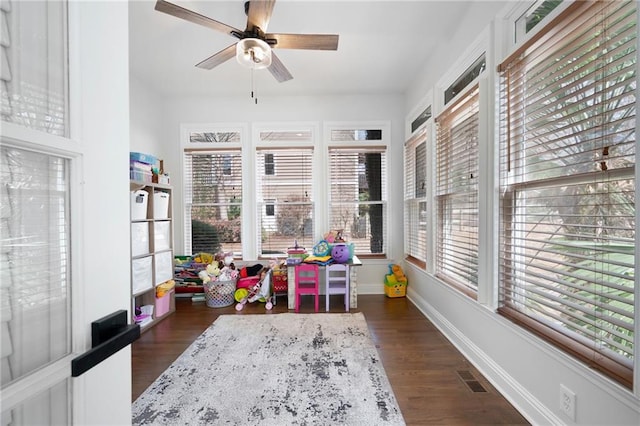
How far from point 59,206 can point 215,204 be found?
3.58 metres

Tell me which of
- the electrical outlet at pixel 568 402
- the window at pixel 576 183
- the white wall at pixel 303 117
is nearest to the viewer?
the window at pixel 576 183

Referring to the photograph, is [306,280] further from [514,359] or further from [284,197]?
[514,359]

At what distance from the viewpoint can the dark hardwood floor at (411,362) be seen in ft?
5.12

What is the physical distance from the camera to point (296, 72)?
315cm

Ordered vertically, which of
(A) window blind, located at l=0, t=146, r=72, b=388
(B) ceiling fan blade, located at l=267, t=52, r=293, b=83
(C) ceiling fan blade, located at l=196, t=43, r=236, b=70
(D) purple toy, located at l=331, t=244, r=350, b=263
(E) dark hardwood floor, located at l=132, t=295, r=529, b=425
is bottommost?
(E) dark hardwood floor, located at l=132, t=295, r=529, b=425

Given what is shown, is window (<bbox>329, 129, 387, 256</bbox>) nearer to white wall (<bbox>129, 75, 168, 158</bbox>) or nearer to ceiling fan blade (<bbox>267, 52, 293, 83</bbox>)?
ceiling fan blade (<bbox>267, 52, 293, 83</bbox>)

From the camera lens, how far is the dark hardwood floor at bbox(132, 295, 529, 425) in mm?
1562

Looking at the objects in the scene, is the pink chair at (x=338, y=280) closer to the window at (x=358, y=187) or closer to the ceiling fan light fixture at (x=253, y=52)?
the window at (x=358, y=187)

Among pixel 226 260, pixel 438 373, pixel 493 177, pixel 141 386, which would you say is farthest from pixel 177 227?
pixel 493 177

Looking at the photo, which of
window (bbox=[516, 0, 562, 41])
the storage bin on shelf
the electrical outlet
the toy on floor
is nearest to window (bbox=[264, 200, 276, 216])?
the toy on floor

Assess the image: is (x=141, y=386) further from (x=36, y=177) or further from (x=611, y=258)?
(x=611, y=258)

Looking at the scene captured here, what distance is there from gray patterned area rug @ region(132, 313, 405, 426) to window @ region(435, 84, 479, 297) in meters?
1.03

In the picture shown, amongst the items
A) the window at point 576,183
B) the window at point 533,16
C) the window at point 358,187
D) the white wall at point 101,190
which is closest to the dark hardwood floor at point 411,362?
the window at point 576,183

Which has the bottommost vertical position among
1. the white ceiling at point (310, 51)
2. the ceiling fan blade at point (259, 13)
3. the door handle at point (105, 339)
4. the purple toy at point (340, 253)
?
the purple toy at point (340, 253)
